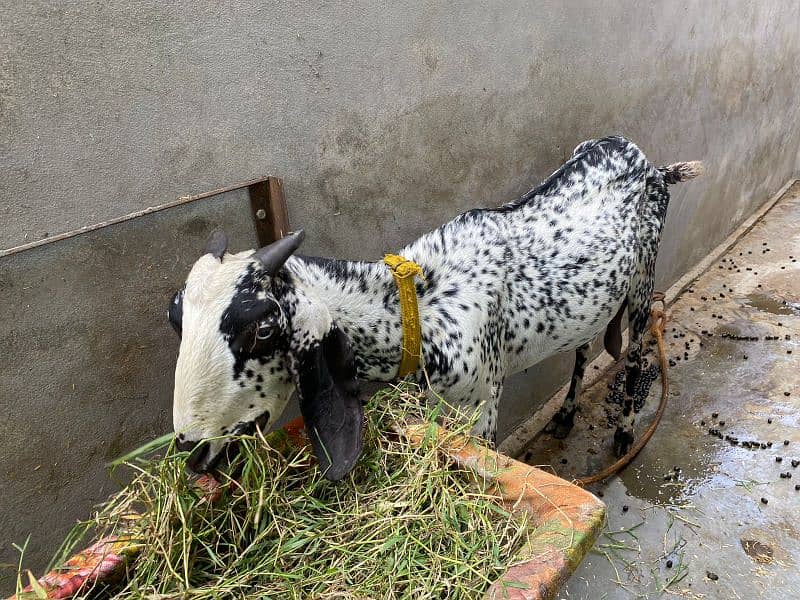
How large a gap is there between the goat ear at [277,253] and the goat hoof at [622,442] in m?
2.60

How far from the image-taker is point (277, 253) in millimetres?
1722

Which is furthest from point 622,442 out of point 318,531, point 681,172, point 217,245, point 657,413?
point 217,245

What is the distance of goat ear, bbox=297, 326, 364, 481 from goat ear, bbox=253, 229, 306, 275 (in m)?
0.27

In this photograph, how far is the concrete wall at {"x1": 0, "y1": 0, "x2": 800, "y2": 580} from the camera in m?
1.76

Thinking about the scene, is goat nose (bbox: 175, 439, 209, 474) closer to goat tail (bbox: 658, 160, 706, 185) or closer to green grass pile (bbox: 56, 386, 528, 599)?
green grass pile (bbox: 56, 386, 528, 599)

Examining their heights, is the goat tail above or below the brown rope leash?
above

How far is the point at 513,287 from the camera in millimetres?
2512

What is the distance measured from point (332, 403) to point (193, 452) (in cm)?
41

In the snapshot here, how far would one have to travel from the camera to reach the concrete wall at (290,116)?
1.76m

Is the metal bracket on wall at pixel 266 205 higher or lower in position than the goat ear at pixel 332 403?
higher

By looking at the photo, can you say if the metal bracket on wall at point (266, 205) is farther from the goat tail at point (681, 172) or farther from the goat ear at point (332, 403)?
the goat tail at point (681, 172)

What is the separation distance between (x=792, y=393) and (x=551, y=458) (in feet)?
5.22

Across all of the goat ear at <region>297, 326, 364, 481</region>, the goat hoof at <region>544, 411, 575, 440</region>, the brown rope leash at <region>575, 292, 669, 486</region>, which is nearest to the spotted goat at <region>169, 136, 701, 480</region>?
the goat ear at <region>297, 326, 364, 481</region>

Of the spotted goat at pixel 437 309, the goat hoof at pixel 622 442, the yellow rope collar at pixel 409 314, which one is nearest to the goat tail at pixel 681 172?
the spotted goat at pixel 437 309
